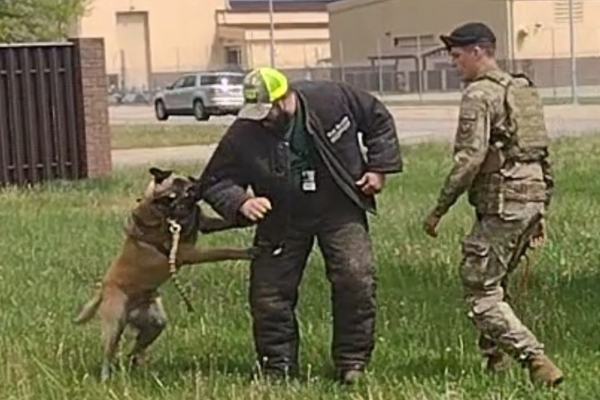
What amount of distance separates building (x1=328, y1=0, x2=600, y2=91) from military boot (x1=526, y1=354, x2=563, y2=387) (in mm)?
51765

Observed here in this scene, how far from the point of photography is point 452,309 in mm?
9664

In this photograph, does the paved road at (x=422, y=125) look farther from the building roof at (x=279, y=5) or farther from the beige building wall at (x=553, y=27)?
the building roof at (x=279, y=5)

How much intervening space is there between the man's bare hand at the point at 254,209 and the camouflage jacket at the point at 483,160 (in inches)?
34.0

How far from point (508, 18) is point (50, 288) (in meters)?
57.2

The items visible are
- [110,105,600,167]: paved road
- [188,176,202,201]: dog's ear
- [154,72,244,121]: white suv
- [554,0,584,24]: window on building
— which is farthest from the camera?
[554,0,584,24]: window on building

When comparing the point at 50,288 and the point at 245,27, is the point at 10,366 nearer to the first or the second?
the point at 50,288

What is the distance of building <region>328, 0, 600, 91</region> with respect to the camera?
6316 cm

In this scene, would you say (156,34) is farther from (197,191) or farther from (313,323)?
(197,191)

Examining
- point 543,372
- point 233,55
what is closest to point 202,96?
point 233,55

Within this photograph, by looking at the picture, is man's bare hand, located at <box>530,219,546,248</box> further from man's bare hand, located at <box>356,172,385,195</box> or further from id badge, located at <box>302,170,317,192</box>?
id badge, located at <box>302,170,317,192</box>

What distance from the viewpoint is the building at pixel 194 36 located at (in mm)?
84312

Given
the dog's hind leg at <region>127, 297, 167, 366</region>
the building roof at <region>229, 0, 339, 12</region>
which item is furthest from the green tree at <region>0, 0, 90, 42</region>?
the building roof at <region>229, 0, 339, 12</region>

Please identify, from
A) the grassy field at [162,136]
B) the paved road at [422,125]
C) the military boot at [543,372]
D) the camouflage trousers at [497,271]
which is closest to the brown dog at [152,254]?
the camouflage trousers at [497,271]

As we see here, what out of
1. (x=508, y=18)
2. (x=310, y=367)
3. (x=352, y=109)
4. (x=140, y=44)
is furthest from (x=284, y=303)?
(x=140, y=44)
